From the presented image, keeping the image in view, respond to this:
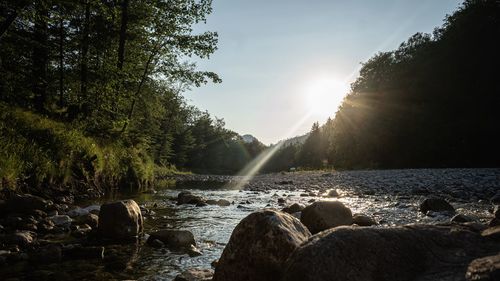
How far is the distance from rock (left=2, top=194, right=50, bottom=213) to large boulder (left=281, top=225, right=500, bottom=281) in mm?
7674

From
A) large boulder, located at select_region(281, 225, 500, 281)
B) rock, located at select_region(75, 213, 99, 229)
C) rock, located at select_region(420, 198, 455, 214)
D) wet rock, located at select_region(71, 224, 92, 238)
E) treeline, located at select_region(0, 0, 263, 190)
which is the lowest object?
wet rock, located at select_region(71, 224, 92, 238)

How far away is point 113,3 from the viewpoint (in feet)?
63.3

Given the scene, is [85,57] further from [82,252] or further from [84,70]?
[82,252]

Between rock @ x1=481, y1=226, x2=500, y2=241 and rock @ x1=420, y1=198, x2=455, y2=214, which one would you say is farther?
rock @ x1=420, y1=198, x2=455, y2=214

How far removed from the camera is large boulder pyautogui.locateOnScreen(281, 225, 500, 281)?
8.97 ft

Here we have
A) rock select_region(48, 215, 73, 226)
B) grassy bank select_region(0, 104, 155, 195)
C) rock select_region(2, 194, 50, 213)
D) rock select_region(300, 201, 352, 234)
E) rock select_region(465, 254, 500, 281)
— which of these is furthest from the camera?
grassy bank select_region(0, 104, 155, 195)

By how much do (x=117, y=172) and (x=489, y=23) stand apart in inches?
1799

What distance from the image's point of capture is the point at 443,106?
44406 mm

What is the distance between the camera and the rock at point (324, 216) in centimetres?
760

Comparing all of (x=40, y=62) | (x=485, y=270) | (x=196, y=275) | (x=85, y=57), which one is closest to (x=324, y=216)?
(x=196, y=275)

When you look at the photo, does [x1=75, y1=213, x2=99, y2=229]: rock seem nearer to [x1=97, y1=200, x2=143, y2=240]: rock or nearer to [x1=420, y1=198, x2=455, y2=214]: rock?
[x1=97, y1=200, x2=143, y2=240]: rock

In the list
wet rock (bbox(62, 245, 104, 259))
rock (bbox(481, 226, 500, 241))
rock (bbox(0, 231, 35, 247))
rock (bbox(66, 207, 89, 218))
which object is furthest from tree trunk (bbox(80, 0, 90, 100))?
rock (bbox(481, 226, 500, 241))

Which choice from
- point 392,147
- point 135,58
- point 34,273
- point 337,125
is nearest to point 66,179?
point 34,273

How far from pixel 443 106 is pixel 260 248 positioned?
155ft
